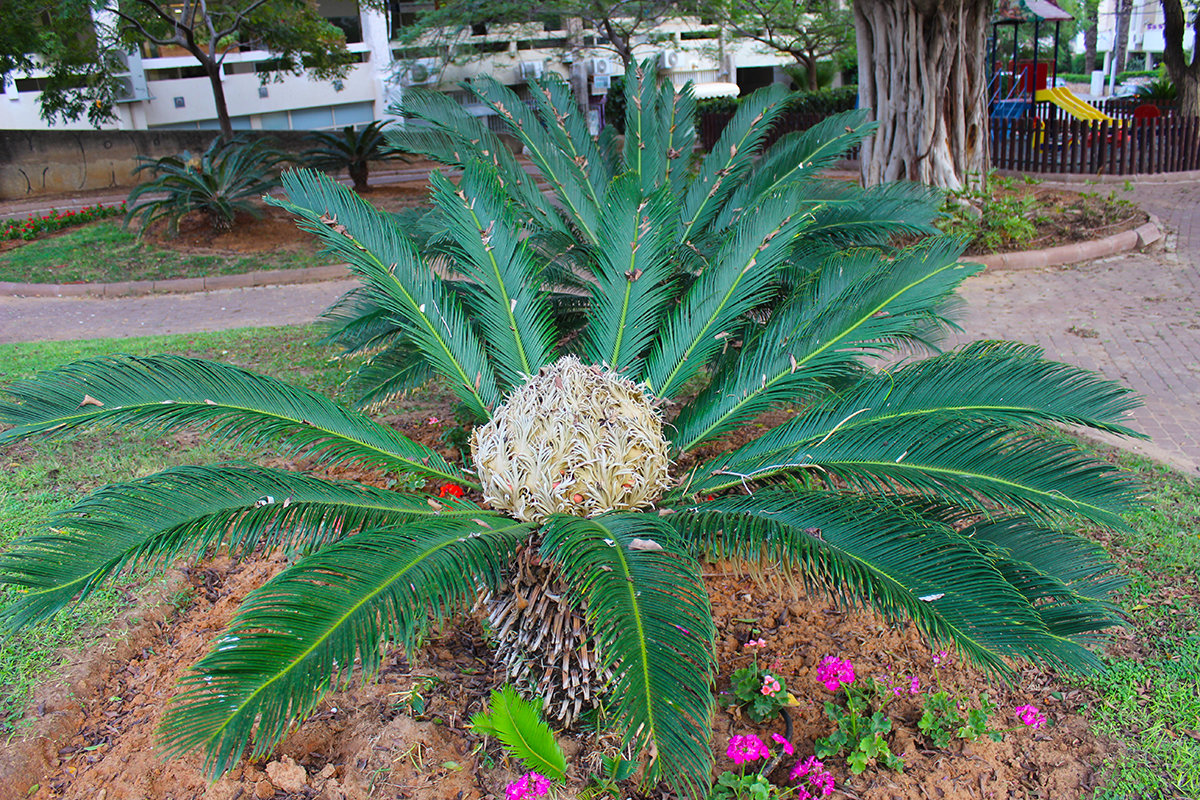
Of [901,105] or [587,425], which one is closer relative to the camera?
[587,425]

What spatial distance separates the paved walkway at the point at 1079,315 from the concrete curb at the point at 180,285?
0.21 m

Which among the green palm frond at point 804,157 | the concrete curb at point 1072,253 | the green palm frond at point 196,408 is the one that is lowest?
the concrete curb at point 1072,253

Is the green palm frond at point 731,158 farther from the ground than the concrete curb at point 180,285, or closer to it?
farther from the ground

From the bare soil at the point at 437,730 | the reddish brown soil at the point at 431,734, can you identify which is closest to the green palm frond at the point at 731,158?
the bare soil at the point at 437,730

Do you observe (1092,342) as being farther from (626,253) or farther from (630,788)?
(630,788)

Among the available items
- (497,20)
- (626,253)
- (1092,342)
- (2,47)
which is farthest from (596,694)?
(497,20)

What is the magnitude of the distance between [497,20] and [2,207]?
10986 millimetres

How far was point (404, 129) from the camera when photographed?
16.7ft

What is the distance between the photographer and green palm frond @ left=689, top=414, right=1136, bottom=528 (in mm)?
2373

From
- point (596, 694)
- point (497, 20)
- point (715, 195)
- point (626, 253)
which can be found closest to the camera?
point (596, 694)

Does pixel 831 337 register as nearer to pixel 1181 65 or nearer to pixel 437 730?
pixel 437 730

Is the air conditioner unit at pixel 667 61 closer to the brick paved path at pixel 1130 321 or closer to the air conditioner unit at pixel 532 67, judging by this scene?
the air conditioner unit at pixel 532 67

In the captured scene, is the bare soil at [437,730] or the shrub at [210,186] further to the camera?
the shrub at [210,186]

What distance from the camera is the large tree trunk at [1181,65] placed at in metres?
15.4
